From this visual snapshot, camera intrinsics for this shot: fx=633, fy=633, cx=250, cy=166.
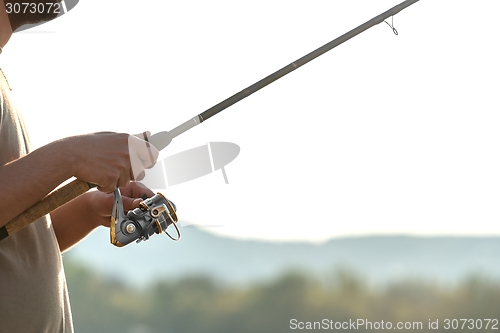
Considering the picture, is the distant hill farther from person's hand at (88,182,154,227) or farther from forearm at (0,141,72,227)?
forearm at (0,141,72,227)

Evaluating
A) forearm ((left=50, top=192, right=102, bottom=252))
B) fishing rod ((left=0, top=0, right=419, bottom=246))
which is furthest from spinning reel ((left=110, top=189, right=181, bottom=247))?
forearm ((left=50, top=192, right=102, bottom=252))

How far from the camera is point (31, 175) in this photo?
1.02 m

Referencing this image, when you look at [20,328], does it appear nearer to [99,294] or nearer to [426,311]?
[426,311]

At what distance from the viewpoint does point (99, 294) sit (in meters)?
18.5

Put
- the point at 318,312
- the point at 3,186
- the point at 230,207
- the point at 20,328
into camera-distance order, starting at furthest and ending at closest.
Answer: the point at 318,312
the point at 230,207
the point at 20,328
the point at 3,186

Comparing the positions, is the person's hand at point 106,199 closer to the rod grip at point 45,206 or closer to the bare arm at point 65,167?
the rod grip at point 45,206

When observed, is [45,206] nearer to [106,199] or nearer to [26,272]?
[26,272]

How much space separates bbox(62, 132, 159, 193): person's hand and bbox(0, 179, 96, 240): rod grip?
0.36ft

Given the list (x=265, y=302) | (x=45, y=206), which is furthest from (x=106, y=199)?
(x=265, y=302)

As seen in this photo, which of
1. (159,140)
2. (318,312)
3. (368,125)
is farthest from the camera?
(318,312)

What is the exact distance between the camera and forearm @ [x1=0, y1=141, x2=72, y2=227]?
1.02 m

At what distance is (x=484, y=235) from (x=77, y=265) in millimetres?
10842

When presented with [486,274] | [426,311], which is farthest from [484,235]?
[426,311]

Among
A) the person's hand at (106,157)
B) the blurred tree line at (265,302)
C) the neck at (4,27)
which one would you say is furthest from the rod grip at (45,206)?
the blurred tree line at (265,302)
